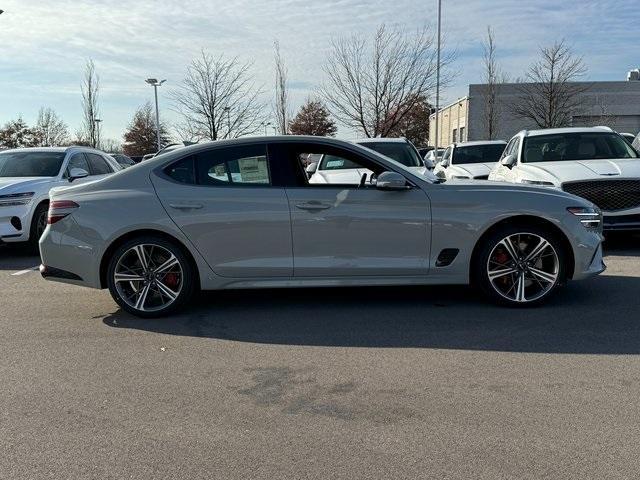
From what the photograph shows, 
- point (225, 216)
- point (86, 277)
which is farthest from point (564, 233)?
point (86, 277)

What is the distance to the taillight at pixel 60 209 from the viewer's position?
545 centimetres

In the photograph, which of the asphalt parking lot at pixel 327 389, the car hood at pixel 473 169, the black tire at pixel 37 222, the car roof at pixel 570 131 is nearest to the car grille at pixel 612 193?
the car roof at pixel 570 131

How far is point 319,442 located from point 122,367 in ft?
6.06

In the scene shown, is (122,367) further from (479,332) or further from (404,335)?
(479,332)

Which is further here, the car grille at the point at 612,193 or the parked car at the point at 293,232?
the car grille at the point at 612,193

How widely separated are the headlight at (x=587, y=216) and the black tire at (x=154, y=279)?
358 centimetres

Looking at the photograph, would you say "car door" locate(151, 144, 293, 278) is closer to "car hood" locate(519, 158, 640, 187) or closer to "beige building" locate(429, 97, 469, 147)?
"car hood" locate(519, 158, 640, 187)

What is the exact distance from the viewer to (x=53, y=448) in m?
3.12

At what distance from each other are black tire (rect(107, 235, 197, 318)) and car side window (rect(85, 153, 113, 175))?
645 centimetres

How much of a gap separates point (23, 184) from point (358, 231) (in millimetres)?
6396

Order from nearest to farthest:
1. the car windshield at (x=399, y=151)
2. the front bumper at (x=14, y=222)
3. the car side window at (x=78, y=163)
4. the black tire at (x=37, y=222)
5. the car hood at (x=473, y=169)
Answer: the front bumper at (x=14, y=222) < the black tire at (x=37, y=222) < the car side window at (x=78, y=163) < the car windshield at (x=399, y=151) < the car hood at (x=473, y=169)

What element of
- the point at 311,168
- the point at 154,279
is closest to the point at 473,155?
the point at 311,168

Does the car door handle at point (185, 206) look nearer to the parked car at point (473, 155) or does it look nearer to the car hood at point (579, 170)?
the car hood at point (579, 170)

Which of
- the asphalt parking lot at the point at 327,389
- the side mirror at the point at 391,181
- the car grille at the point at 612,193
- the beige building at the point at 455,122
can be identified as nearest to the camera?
the asphalt parking lot at the point at 327,389
